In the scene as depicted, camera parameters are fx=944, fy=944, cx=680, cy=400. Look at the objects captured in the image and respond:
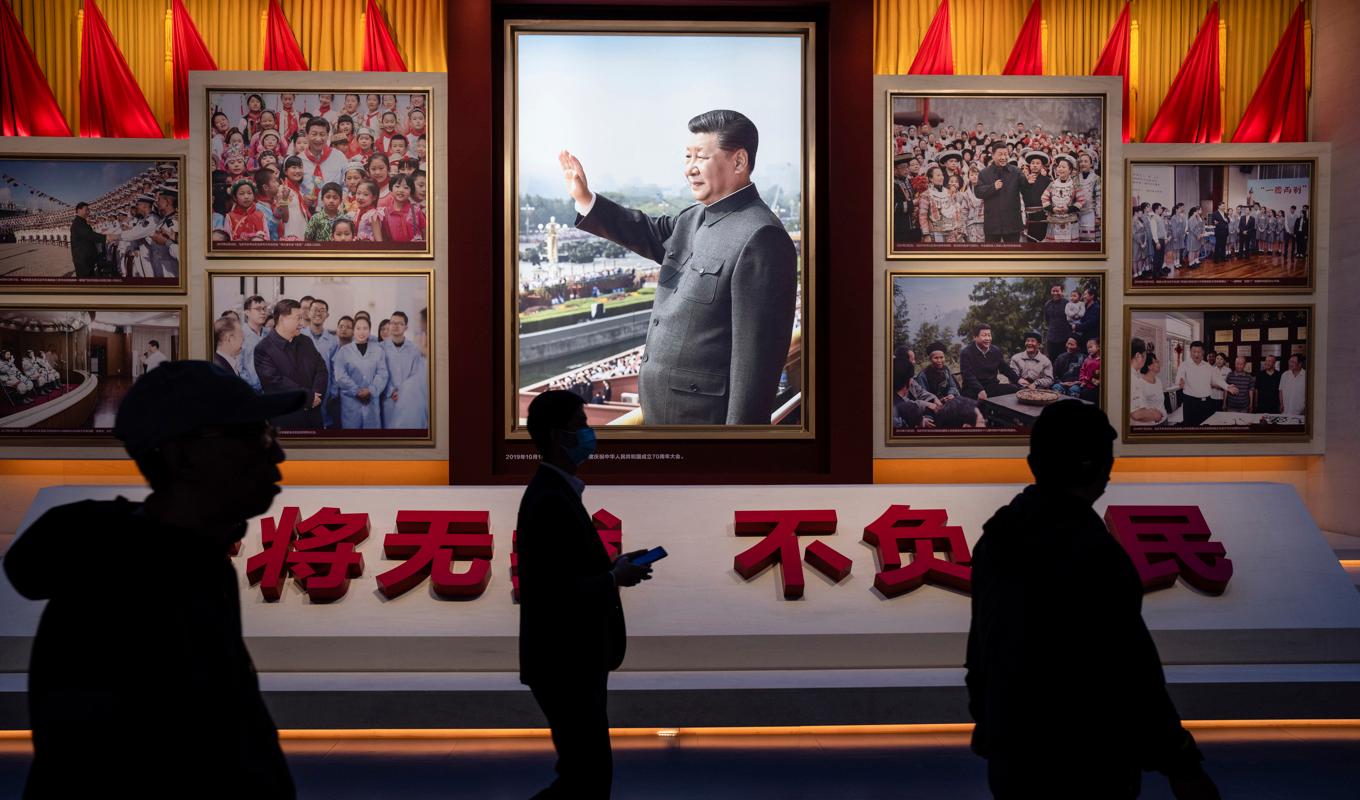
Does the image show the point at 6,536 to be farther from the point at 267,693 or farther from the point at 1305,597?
the point at 1305,597

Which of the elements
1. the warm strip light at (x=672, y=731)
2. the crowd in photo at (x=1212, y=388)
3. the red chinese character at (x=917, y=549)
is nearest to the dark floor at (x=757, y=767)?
the warm strip light at (x=672, y=731)

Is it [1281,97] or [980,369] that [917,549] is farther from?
[1281,97]

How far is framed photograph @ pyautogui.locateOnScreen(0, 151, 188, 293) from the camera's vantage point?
7.19 metres

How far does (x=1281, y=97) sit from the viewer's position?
7891 mm

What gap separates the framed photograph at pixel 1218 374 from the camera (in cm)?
753

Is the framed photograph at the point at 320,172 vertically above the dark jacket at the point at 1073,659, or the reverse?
the framed photograph at the point at 320,172

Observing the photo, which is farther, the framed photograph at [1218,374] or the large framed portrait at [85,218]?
the framed photograph at [1218,374]

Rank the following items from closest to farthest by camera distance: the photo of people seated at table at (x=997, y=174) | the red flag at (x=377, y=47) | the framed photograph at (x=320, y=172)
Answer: the framed photograph at (x=320, y=172), the photo of people seated at table at (x=997, y=174), the red flag at (x=377, y=47)

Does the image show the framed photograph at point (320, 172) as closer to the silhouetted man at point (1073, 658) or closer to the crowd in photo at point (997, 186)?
the crowd in photo at point (997, 186)

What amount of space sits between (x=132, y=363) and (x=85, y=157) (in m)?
1.60

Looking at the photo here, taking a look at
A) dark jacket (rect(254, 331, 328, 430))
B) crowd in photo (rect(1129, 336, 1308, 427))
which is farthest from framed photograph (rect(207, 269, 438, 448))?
crowd in photo (rect(1129, 336, 1308, 427))

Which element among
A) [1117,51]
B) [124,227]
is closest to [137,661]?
[124,227]

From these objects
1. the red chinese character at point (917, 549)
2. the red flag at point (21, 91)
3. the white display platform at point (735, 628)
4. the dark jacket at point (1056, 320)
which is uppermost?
the red flag at point (21, 91)

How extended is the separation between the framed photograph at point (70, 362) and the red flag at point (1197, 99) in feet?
26.5
